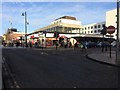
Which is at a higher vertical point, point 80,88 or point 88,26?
point 88,26

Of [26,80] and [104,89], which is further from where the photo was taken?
[26,80]

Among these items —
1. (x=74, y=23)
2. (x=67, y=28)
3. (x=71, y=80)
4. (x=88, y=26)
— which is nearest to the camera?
(x=71, y=80)

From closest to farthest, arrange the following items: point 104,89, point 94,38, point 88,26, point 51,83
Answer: point 104,89 → point 51,83 → point 94,38 → point 88,26

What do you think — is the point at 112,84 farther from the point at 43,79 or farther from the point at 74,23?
the point at 74,23

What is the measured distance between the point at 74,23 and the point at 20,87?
399 ft

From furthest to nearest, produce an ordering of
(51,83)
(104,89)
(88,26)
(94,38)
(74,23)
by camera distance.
→ (88,26), (74,23), (94,38), (51,83), (104,89)

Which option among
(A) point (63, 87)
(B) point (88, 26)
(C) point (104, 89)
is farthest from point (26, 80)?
(B) point (88, 26)

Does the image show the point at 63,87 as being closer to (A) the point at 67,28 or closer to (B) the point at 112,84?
(B) the point at 112,84

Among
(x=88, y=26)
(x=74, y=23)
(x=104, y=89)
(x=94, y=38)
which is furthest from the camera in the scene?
(x=88, y=26)

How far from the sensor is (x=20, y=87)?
8688 mm

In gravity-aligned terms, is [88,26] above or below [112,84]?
above

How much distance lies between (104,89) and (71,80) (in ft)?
6.58

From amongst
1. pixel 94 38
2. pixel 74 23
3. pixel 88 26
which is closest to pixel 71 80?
pixel 94 38

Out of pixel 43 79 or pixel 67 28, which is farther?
pixel 67 28
